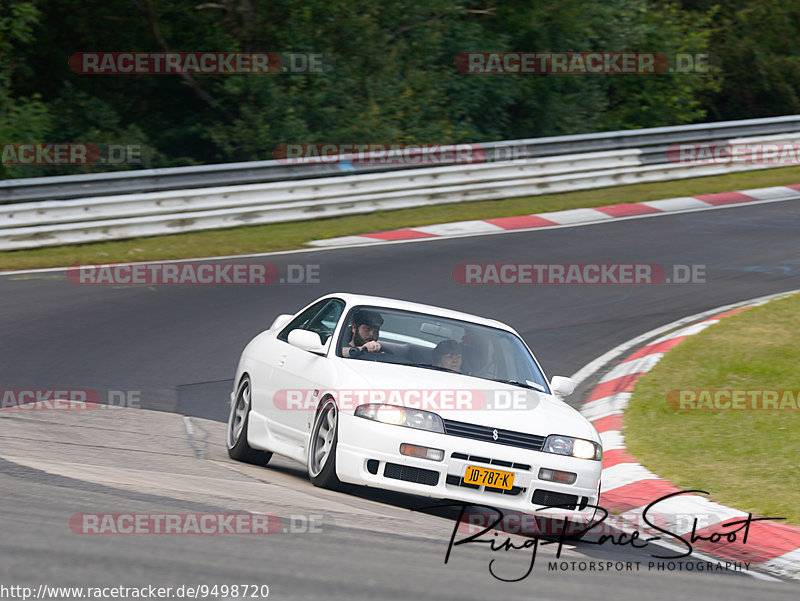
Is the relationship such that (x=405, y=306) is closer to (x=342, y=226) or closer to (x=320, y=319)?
(x=320, y=319)

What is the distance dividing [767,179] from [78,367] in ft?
54.4

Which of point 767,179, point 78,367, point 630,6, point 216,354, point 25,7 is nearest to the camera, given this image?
point 78,367

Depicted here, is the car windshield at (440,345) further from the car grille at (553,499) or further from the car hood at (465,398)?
the car grille at (553,499)

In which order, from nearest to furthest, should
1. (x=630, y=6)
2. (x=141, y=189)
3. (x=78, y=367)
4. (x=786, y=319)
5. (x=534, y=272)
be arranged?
1. (x=78, y=367)
2. (x=786, y=319)
3. (x=534, y=272)
4. (x=141, y=189)
5. (x=630, y=6)

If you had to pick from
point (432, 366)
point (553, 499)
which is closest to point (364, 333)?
point (432, 366)

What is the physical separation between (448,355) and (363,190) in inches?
484

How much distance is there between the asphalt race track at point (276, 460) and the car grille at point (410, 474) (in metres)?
0.20

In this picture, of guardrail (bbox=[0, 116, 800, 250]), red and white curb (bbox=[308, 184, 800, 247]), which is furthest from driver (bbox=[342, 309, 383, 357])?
guardrail (bbox=[0, 116, 800, 250])

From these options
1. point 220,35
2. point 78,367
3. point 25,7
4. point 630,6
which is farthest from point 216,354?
point 630,6

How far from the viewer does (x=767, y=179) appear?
23844mm

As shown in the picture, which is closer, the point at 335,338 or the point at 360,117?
the point at 335,338

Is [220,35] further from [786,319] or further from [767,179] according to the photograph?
[786,319]

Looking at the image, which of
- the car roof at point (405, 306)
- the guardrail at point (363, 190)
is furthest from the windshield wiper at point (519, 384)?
the guardrail at point (363, 190)

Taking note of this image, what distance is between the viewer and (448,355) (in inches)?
320
